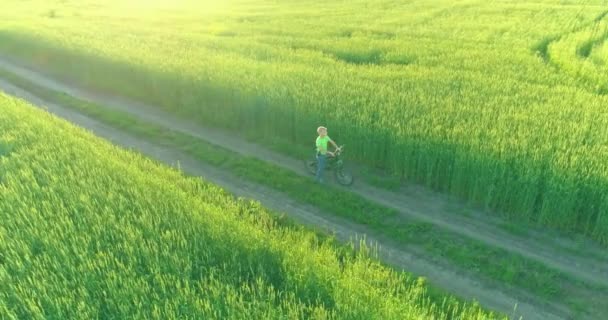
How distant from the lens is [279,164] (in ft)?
46.7

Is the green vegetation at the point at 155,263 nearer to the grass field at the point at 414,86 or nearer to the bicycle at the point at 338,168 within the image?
the bicycle at the point at 338,168

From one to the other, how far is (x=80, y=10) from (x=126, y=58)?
3524 cm

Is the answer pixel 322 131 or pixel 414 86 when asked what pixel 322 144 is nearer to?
pixel 322 131

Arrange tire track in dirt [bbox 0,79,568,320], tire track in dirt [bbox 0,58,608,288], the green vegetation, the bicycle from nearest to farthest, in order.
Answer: the green vegetation → tire track in dirt [bbox 0,79,568,320] → tire track in dirt [bbox 0,58,608,288] → the bicycle

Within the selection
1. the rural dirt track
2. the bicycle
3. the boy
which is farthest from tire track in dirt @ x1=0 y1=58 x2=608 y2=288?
the boy

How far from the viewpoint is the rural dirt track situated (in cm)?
891

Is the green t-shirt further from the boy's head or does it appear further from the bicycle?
the bicycle

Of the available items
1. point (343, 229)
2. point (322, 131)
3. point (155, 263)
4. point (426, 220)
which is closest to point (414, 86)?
point (322, 131)

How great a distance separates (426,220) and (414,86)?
24.0ft

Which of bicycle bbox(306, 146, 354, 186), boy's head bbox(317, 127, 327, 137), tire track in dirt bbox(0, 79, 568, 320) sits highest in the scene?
boy's head bbox(317, 127, 327, 137)

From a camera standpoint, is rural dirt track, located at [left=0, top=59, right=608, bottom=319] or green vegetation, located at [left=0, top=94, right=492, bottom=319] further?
rural dirt track, located at [left=0, top=59, right=608, bottom=319]

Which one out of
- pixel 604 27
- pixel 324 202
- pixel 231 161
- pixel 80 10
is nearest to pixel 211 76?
pixel 231 161

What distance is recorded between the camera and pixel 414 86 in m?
16.8

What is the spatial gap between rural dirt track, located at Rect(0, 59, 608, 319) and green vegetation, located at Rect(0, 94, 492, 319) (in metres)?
1.76
